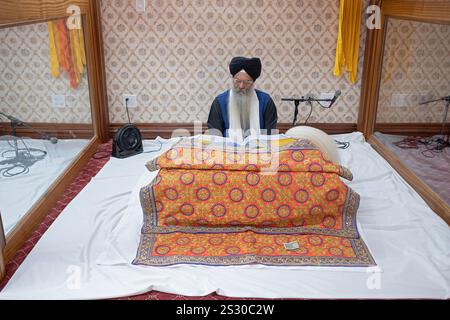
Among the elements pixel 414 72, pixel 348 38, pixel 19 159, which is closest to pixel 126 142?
pixel 19 159

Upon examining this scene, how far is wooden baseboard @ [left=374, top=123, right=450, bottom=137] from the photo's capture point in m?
3.27

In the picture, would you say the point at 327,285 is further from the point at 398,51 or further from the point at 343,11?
the point at 343,11

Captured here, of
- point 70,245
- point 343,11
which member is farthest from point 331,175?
point 343,11

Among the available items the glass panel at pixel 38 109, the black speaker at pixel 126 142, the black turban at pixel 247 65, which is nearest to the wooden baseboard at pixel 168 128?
the black speaker at pixel 126 142

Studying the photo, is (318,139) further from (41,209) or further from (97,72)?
(97,72)

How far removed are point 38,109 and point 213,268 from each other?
1605 mm

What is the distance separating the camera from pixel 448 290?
7.19 feet

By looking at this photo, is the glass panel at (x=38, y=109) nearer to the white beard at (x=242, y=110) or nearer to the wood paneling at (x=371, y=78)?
the white beard at (x=242, y=110)

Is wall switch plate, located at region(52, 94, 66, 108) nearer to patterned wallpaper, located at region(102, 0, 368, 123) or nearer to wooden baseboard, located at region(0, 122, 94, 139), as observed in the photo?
wooden baseboard, located at region(0, 122, 94, 139)

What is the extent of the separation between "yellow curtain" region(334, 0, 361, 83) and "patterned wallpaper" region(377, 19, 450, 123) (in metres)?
0.29

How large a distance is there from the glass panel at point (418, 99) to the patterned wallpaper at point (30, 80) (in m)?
2.58

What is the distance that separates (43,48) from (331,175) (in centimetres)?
202

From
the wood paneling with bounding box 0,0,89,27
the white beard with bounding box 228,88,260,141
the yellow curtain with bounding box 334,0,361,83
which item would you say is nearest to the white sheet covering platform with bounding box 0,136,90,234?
the wood paneling with bounding box 0,0,89,27

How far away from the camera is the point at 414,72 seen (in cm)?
361
